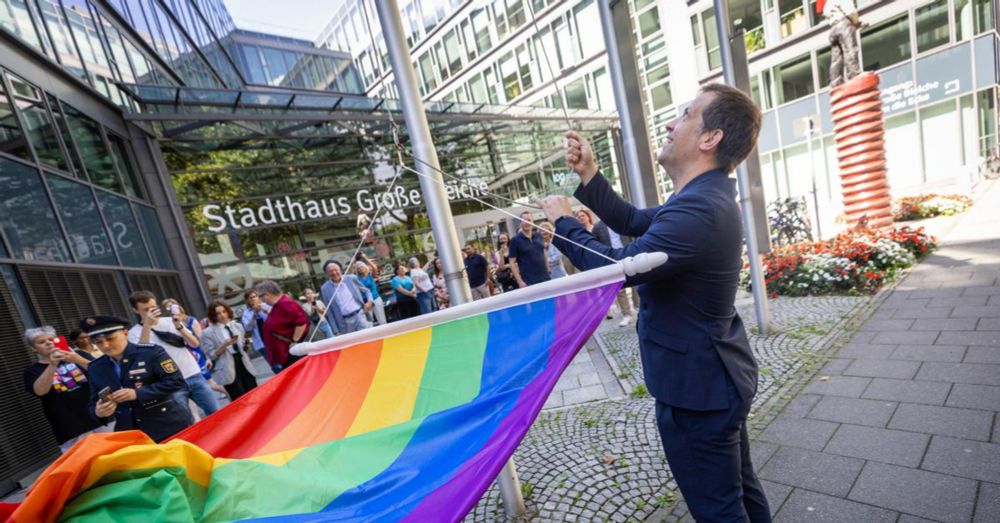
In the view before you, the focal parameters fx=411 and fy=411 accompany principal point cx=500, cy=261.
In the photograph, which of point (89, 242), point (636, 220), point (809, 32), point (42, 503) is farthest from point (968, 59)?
point (89, 242)

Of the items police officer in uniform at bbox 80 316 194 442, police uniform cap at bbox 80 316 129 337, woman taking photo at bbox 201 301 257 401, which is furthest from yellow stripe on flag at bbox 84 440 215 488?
woman taking photo at bbox 201 301 257 401

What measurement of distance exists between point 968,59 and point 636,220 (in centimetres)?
2096

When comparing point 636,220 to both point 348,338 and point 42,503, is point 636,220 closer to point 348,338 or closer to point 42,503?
Answer: point 348,338

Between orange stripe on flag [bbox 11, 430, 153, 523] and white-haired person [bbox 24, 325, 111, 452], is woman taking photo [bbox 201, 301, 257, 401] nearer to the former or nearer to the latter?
white-haired person [bbox 24, 325, 111, 452]

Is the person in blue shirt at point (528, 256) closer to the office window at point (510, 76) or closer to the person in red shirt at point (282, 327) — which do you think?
the person in red shirt at point (282, 327)

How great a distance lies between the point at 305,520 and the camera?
4.14 feet

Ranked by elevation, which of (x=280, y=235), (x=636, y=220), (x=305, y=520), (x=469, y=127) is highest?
(x=469, y=127)

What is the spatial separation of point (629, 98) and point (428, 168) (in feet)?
10.9

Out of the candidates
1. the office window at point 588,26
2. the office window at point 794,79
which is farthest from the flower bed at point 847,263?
the office window at point 588,26

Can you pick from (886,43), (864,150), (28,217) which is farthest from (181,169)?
(886,43)

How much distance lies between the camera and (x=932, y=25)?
14898mm

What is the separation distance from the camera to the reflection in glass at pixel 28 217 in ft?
17.6

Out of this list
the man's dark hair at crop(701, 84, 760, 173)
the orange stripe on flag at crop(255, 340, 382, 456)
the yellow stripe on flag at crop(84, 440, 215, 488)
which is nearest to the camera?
the yellow stripe on flag at crop(84, 440, 215, 488)

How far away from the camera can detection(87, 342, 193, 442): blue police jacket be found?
3078 mm
